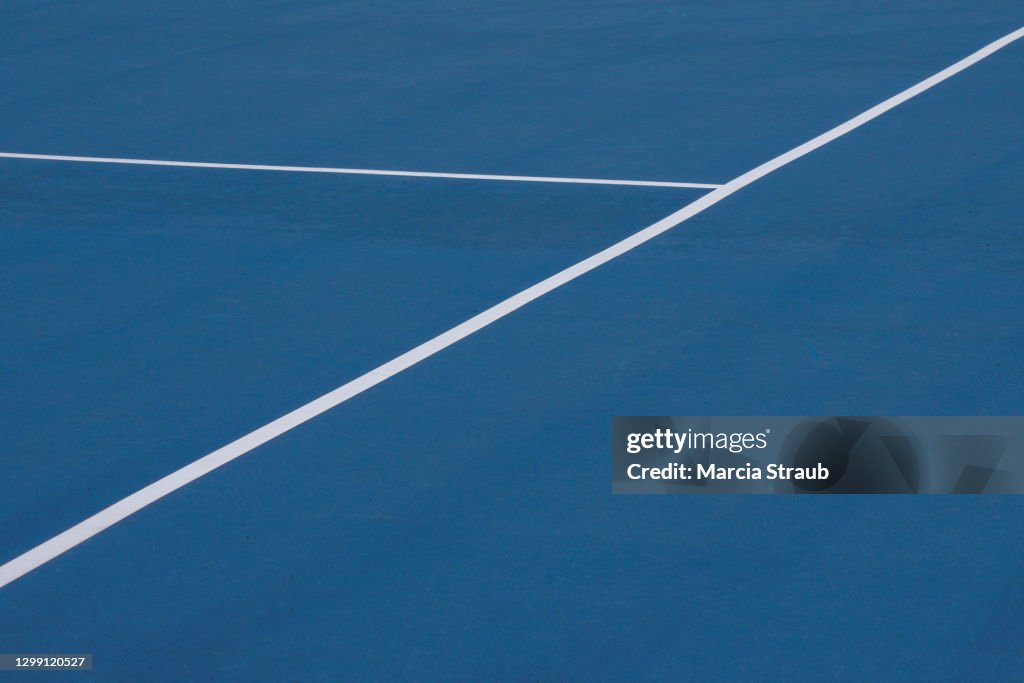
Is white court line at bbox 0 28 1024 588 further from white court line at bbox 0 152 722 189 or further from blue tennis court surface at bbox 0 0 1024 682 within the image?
white court line at bbox 0 152 722 189

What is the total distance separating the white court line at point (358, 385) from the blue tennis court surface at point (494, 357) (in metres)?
0.07

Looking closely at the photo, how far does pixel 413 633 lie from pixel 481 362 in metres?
2.43

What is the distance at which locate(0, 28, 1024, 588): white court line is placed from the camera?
5.65m

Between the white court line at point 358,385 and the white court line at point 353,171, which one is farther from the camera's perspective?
the white court line at point 353,171

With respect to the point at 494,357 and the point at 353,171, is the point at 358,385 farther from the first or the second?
the point at 353,171

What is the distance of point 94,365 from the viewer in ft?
24.1

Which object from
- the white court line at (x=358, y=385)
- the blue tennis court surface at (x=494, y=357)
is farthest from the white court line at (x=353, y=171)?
the white court line at (x=358, y=385)

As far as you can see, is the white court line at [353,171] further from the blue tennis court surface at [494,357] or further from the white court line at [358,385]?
the white court line at [358,385]

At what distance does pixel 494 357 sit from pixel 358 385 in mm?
724

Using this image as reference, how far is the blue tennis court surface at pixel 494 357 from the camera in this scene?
504cm

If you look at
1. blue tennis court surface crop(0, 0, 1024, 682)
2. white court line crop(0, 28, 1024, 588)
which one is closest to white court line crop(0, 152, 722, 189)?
blue tennis court surface crop(0, 0, 1024, 682)

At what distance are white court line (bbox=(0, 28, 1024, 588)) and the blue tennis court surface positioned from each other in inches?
2.7

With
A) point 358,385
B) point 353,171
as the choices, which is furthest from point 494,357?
point 353,171

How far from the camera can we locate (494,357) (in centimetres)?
730
